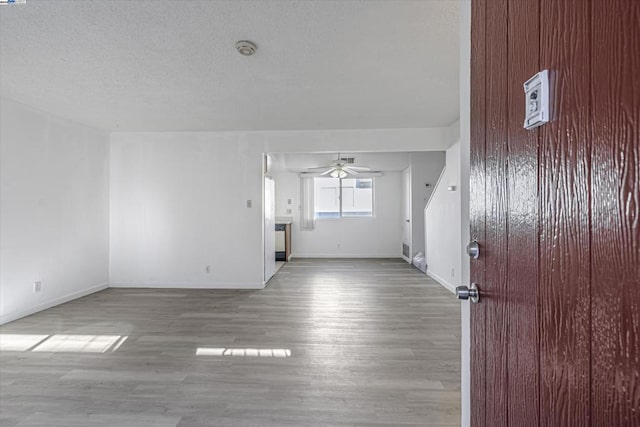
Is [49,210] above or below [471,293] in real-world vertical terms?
above

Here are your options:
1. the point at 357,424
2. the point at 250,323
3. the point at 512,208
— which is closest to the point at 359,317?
the point at 250,323

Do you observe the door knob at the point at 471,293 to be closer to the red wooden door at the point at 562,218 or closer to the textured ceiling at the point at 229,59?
the red wooden door at the point at 562,218

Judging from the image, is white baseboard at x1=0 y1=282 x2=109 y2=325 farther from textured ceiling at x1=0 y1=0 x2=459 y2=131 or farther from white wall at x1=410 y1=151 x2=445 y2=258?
white wall at x1=410 y1=151 x2=445 y2=258

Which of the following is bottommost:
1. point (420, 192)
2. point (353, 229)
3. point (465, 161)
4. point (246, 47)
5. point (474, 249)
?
point (353, 229)

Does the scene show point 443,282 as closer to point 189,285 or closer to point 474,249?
point 189,285

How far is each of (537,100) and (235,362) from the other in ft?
8.28

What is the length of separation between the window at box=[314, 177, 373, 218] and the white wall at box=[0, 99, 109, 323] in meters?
4.80

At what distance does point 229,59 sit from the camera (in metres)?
2.44

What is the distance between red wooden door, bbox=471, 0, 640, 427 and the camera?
1.47 ft

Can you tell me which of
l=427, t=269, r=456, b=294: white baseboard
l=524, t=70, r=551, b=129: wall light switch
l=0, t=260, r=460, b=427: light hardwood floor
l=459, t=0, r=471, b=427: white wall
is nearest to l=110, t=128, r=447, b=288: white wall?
l=0, t=260, r=460, b=427: light hardwood floor

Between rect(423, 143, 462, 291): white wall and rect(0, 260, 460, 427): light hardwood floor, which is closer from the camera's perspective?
rect(0, 260, 460, 427): light hardwood floor

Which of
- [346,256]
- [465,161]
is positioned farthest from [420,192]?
[465,161]

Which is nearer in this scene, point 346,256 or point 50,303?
point 50,303

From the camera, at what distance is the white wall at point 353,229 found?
26.0ft
